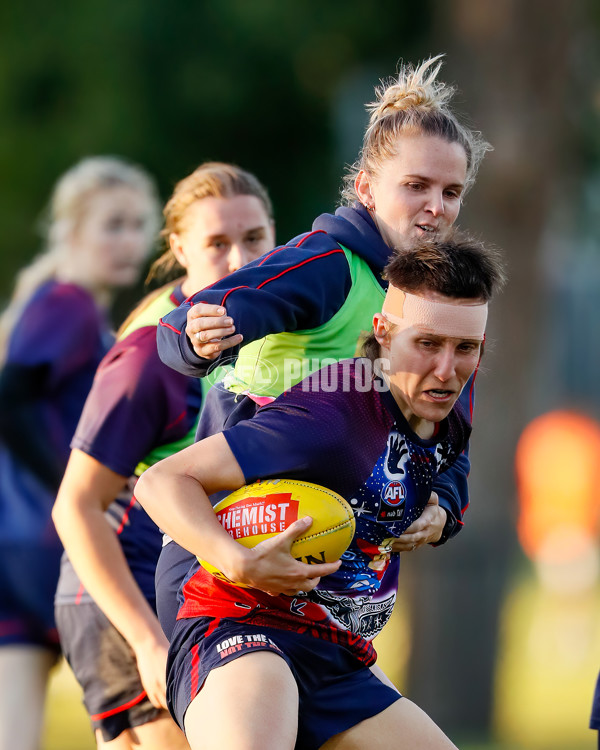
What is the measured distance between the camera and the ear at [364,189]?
11.8ft

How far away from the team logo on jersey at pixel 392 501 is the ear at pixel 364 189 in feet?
2.89

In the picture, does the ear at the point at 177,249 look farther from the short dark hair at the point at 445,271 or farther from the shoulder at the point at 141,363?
the short dark hair at the point at 445,271

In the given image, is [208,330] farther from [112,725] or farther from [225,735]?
[112,725]

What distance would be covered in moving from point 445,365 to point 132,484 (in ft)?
4.89

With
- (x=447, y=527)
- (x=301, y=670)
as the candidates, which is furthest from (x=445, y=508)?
(x=301, y=670)

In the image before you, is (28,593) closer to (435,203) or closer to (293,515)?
(293,515)

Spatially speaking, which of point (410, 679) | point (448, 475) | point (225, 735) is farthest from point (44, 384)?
point (410, 679)

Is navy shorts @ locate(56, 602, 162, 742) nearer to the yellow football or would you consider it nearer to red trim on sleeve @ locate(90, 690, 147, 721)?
red trim on sleeve @ locate(90, 690, 147, 721)

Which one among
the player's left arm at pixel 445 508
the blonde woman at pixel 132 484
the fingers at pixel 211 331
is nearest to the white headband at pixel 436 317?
the player's left arm at pixel 445 508

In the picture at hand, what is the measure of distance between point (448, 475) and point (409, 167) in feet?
2.96

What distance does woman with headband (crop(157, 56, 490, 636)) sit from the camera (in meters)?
3.05

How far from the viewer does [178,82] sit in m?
13.7

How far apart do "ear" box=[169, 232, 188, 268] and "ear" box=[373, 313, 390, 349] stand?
1303mm

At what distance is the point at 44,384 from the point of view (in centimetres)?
523
